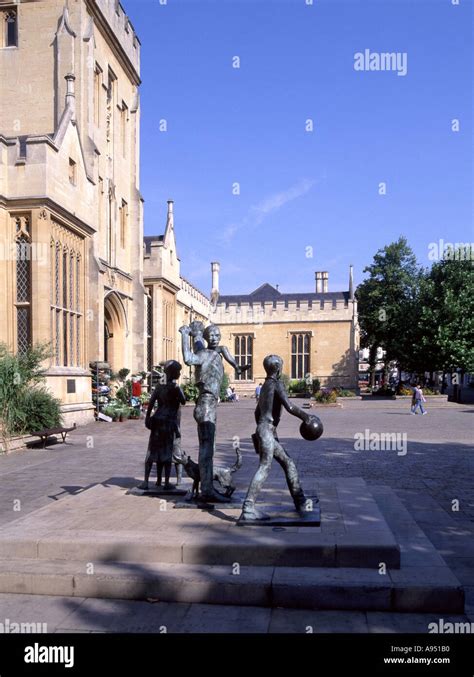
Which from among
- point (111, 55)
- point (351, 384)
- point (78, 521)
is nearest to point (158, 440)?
point (78, 521)

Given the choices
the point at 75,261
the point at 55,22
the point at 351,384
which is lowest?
the point at 351,384

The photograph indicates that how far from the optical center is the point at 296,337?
5425cm

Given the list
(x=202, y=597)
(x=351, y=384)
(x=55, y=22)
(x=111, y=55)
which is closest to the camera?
(x=202, y=597)

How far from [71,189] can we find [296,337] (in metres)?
38.0

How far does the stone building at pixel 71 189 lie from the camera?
643 inches

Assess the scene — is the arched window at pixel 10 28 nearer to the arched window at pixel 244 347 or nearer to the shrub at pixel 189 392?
the shrub at pixel 189 392

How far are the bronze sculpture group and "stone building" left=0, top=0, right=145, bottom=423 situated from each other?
993 centimetres

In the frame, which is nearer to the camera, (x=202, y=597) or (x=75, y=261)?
(x=202, y=597)

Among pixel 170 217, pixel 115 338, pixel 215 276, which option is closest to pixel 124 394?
pixel 115 338

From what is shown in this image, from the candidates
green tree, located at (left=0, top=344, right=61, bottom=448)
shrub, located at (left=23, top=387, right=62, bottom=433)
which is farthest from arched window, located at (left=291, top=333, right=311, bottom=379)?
shrub, located at (left=23, top=387, right=62, bottom=433)

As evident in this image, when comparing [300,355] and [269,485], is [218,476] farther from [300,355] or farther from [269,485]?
[300,355]

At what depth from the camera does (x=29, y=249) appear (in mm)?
16438
